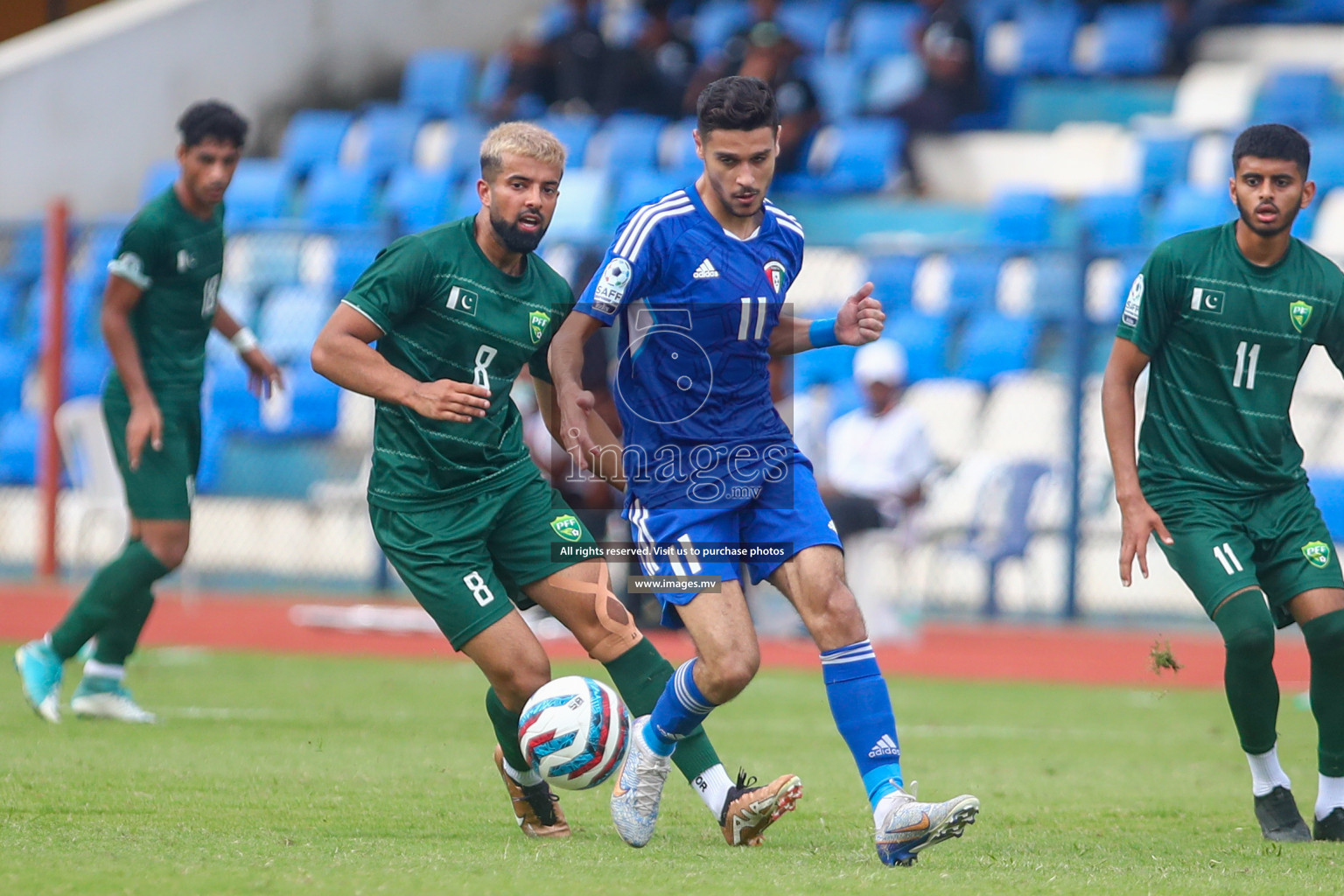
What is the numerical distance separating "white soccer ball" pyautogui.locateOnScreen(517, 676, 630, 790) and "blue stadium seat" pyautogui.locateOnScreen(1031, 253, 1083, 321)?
9.17 meters

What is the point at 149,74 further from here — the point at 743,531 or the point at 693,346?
the point at 743,531

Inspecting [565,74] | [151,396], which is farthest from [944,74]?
[151,396]

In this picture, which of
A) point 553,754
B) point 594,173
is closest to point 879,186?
point 594,173

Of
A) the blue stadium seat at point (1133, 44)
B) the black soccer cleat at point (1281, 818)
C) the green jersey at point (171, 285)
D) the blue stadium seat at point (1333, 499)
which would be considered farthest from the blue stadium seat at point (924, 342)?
the black soccer cleat at point (1281, 818)

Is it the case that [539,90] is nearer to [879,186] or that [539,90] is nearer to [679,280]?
[879,186]

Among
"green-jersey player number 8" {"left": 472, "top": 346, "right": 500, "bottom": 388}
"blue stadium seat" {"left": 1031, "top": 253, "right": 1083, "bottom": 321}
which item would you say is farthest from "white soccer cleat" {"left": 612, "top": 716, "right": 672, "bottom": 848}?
"blue stadium seat" {"left": 1031, "top": 253, "right": 1083, "bottom": 321}

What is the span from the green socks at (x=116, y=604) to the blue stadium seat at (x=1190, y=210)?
30.9 ft

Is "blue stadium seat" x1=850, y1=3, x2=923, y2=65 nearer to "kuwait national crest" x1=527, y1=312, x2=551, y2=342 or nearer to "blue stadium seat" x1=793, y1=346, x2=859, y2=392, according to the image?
"blue stadium seat" x1=793, y1=346, x2=859, y2=392

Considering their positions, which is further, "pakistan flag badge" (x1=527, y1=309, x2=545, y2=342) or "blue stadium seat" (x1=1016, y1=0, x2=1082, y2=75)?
"blue stadium seat" (x1=1016, y1=0, x2=1082, y2=75)

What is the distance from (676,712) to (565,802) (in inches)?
54.2

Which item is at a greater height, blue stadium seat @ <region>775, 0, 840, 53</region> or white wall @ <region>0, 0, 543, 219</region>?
blue stadium seat @ <region>775, 0, 840, 53</region>

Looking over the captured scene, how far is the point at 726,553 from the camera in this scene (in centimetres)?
580

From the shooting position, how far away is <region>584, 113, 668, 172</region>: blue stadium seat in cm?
1842

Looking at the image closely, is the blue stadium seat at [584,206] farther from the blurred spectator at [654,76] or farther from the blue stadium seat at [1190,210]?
the blue stadium seat at [1190,210]
